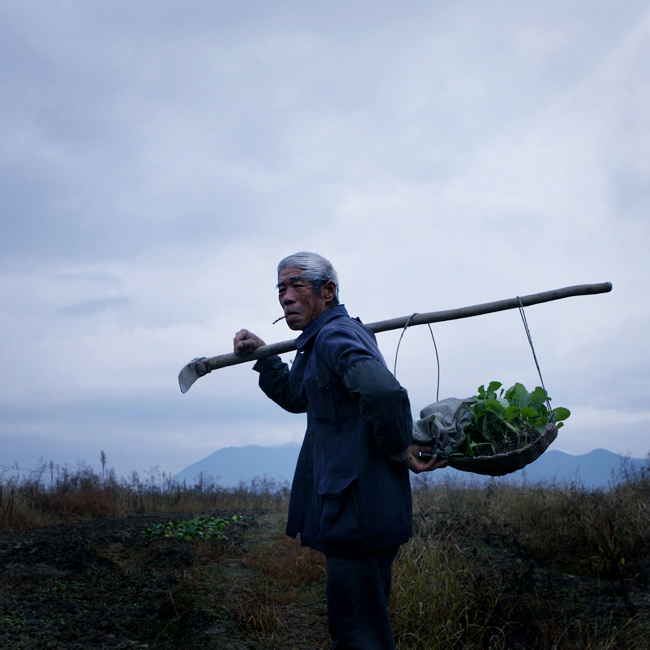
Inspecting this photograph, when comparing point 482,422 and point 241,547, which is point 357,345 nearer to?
point 482,422

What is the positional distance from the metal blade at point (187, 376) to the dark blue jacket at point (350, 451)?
3.82 ft

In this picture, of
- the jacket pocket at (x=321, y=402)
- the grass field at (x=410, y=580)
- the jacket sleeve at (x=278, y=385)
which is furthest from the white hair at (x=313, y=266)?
the grass field at (x=410, y=580)

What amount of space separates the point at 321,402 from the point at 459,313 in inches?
48.4

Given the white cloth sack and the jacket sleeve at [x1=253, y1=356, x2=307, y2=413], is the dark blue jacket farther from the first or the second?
the jacket sleeve at [x1=253, y1=356, x2=307, y2=413]

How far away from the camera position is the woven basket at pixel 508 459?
2346 mm

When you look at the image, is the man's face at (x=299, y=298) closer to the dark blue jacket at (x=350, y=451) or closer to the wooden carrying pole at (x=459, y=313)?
the dark blue jacket at (x=350, y=451)

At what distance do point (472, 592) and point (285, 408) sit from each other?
1851 millimetres

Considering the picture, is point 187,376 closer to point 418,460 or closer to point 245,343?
point 245,343

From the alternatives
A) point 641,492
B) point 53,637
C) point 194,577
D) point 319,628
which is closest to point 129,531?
point 194,577

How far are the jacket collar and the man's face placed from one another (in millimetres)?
88

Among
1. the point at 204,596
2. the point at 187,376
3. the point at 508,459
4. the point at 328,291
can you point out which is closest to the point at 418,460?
the point at 508,459

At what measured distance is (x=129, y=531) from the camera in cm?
683

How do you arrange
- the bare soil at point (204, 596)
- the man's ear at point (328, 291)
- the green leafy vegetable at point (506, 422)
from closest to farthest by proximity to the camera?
the green leafy vegetable at point (506, 422), the man's ear at point (328, 291), the bare soil at point (204, 596)

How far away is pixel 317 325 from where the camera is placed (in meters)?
2.57
